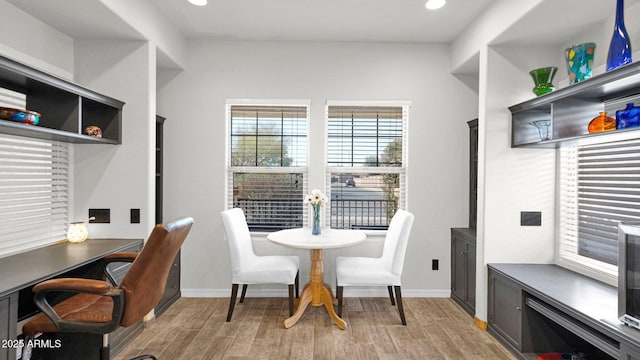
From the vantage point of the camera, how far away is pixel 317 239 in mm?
3191

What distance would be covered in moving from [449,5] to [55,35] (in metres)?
3.32

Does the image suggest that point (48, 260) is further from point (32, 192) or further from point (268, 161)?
point (268, 161)

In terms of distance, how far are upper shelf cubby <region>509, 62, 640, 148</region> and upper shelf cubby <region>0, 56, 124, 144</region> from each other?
3.36 m

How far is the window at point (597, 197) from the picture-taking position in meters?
2.37

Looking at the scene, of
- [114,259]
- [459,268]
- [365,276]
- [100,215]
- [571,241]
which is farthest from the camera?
[459,268]

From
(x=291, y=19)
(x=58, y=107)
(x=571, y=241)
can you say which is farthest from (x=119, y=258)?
(x=571, y=241)

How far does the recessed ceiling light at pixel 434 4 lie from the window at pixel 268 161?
5.20 ft

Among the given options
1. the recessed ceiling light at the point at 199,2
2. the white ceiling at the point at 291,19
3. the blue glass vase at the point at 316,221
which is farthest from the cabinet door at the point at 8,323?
the recessed ceiling light at the point at 199,2

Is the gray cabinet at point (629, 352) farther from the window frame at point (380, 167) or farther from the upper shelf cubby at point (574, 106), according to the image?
the window frame at point (380, 167)

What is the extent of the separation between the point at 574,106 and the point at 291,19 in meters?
2.48

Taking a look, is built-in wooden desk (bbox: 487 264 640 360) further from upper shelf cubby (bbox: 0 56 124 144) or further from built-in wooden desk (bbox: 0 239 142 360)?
upper shelf cubby (bbox: 0 56 124 144)

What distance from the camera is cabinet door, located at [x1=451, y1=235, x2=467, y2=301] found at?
349 centimetres

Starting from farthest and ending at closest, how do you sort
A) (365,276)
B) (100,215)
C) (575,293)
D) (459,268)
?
(459,268), (365,276), (100,215), (575,293)

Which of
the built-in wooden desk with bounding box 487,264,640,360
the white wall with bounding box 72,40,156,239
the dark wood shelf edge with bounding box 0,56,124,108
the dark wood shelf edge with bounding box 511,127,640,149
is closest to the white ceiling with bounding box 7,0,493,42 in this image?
the white wall with bounding box 72,40,156,239
